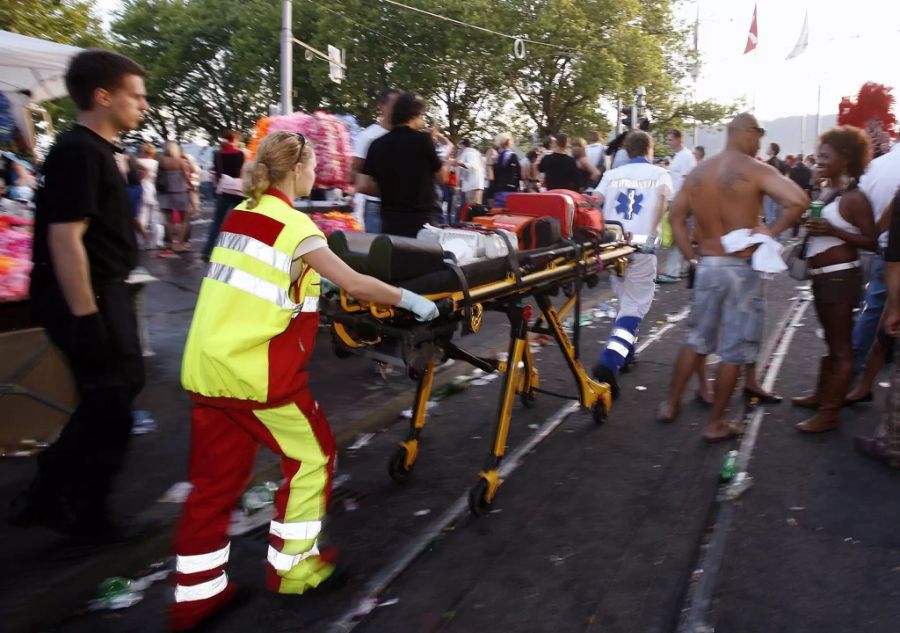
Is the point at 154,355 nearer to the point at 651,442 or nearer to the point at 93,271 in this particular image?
the point at 93,271

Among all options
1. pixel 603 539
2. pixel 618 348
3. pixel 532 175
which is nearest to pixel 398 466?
pixel 603 539

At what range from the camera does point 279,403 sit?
9.54ft

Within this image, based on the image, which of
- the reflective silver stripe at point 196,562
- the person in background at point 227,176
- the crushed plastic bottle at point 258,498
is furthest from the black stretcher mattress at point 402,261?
the person in background at point 227,176

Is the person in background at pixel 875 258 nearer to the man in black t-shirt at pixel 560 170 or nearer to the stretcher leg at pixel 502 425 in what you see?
the stretcher leg at pixel 502 425

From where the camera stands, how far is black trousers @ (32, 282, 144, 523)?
3.31 m

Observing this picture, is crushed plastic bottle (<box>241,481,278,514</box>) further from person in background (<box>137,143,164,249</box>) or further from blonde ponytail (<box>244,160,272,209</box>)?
person in background (<box>137,143,164,249</box>)

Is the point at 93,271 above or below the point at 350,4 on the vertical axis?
below

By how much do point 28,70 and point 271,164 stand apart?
31.1 feet

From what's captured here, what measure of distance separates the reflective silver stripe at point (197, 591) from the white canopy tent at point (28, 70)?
6225 millimetres

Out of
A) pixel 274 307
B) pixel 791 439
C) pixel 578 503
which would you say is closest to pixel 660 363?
pixel 791 439

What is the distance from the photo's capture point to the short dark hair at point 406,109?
222 inches

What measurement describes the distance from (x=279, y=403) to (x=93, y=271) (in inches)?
43.0

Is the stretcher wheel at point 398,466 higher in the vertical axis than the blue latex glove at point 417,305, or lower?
lower

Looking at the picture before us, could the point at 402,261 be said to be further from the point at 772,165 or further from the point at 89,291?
the point at 772,165
